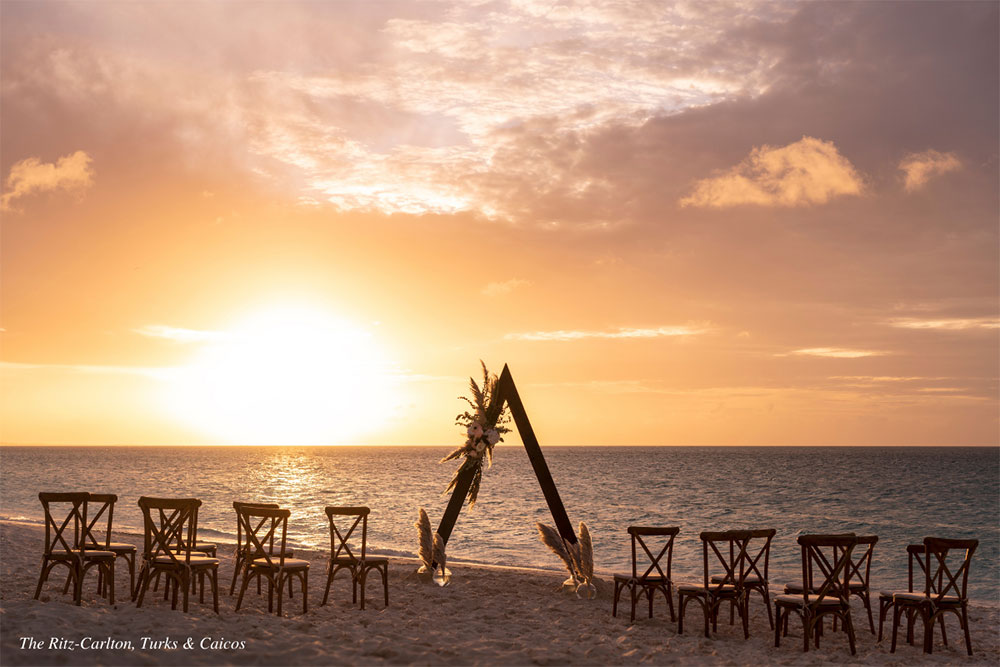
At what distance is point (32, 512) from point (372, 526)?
16632 mm

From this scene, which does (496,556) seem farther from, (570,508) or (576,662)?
(570,508)

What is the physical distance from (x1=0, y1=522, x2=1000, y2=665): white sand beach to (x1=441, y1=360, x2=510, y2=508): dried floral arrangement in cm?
206

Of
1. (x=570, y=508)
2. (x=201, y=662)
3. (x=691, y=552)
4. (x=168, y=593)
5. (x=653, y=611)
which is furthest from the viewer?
(x=570, y=508)

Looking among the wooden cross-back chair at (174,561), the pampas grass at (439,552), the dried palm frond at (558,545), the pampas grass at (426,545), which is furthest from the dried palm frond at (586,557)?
the wooden cross-back chair at (174,561)

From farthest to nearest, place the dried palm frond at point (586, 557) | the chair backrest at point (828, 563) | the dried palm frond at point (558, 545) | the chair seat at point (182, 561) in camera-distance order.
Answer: the dried palm frond at point (558, 545) < the dried palm frond at point (586, 557) < the chair seat at point (182, 561) < the chair backrest at point (828, 563)

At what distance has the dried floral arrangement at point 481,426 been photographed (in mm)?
13273

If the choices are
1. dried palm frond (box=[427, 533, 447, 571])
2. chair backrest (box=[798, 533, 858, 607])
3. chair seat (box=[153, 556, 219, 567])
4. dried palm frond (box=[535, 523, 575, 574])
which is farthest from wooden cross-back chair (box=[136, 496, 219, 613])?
chair backrest (box=[798, 533, 858, 607])

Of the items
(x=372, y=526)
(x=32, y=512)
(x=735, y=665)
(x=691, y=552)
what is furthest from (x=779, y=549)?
(x=32, y=512)

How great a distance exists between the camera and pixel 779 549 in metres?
26.4

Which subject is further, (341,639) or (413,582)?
(413,582)

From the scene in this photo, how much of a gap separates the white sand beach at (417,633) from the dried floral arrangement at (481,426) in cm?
206

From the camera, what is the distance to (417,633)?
955 centimetres

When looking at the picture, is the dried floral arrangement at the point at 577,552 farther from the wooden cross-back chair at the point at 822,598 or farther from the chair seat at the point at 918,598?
the chair seat at the point at 918,598

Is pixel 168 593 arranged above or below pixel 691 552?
above
